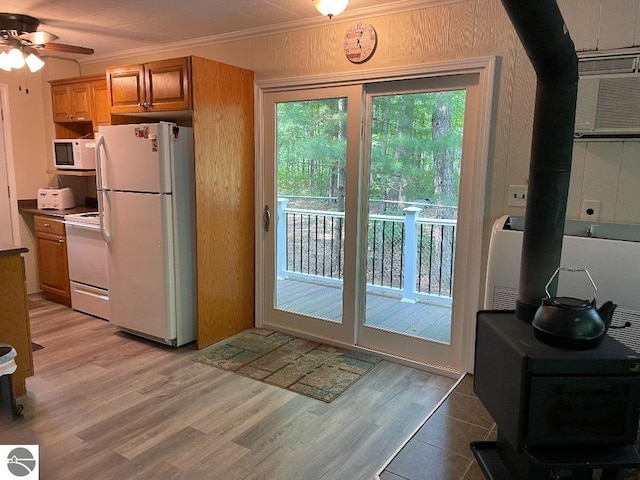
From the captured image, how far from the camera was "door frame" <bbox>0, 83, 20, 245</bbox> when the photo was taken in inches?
179

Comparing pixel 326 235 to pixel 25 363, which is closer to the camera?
pixel 25 363

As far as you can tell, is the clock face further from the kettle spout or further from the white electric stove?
the white electric stove

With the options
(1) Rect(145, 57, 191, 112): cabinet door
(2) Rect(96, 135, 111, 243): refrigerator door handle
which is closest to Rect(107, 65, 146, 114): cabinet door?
(1) Rect(145, 57, 191, 112): cabinet door

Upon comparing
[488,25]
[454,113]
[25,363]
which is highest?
[488,25]

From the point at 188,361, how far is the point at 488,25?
2999 millimetres

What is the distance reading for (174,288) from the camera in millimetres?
3498

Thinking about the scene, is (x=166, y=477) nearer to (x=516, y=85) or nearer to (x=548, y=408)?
(x=548, y=408)

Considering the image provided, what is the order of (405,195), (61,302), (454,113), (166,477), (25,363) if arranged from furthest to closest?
(61,302) → (405,195) → (454,113) → (25,363) → (166,477)

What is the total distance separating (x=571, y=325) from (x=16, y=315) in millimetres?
2937

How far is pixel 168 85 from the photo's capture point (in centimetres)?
343

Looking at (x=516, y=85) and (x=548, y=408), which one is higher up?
(x=516, y=85)

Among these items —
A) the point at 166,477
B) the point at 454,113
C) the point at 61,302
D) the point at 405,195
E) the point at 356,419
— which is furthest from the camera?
the point at 61,302

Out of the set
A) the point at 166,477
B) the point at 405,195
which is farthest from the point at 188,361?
the point at 405,195

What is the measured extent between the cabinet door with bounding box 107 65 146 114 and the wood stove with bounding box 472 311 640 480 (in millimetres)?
3348
